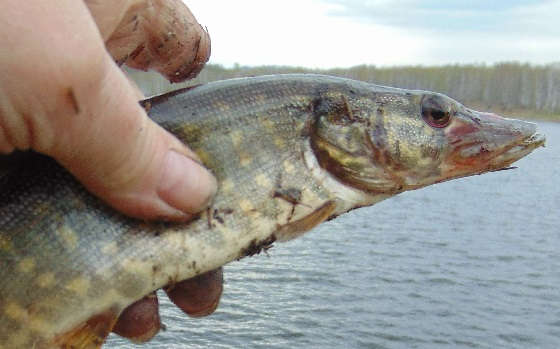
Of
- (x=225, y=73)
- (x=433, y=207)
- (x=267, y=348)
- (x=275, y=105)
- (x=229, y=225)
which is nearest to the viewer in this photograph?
(x=229, y=225)

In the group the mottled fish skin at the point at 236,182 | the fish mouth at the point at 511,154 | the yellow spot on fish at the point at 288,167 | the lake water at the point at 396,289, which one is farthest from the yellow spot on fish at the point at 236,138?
the lake water at the point at 396,289

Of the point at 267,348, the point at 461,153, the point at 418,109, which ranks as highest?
the point at 418,109

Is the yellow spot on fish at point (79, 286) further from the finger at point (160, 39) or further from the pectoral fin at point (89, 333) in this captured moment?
the finger at point (160, 39)

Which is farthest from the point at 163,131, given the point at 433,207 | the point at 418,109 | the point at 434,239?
the point at 433,207

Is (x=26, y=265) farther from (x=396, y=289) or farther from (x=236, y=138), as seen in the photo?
(x=396, y=289)

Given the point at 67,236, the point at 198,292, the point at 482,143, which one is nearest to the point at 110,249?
the point at 67,236

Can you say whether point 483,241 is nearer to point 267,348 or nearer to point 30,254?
point 267,348

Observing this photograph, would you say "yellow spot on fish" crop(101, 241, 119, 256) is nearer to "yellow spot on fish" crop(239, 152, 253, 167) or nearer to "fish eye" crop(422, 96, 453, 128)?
"yellow spot on fish" crop(239, 152, 253, 167)
